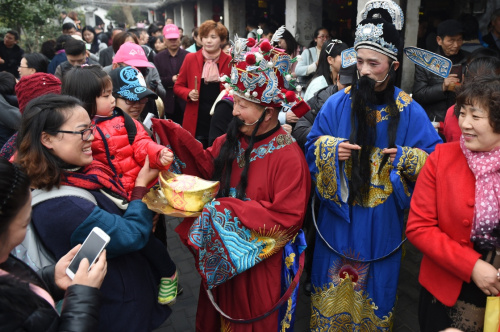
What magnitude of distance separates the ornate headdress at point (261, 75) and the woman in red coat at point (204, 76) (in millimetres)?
2544

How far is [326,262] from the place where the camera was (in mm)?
2797

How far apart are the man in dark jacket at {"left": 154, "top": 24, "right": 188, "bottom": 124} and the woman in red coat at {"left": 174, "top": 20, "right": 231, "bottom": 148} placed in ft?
3.15

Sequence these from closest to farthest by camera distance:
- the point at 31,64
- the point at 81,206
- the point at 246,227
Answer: the point at 81,206
the point at 246,227
the point at 31,64

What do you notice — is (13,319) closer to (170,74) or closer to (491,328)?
(491,328)

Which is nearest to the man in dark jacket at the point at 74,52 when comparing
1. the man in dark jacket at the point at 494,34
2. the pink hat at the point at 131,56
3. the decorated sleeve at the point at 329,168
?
the pink hat at the point at 131,56

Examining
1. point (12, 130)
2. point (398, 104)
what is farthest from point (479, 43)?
point (12, 130)

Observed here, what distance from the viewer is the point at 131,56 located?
4.46 m

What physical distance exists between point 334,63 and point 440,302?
2.61 meters

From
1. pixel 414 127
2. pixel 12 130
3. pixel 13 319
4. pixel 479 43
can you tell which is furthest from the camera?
pixel 479 43

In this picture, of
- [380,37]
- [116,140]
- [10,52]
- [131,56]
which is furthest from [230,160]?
[10,52]

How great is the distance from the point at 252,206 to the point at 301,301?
1775 mm

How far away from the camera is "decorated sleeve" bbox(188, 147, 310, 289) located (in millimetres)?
2148

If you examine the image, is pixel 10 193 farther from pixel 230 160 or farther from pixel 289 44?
pixel 289 44

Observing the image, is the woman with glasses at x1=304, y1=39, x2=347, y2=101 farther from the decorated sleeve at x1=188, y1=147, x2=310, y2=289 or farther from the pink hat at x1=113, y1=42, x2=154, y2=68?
the decorated sleeve at x1=188, y1=147, x2=310, y2=289
